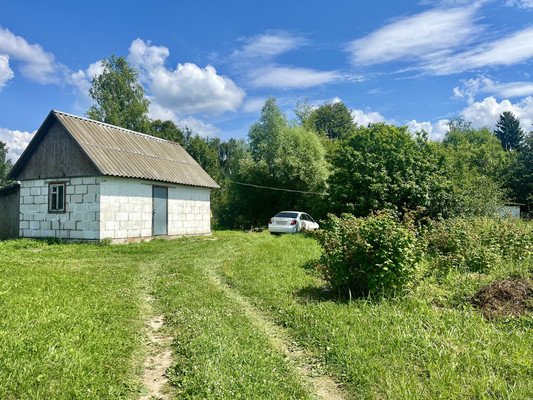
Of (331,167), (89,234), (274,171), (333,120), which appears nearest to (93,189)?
(89,234)

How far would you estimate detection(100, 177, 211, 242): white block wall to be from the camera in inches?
645

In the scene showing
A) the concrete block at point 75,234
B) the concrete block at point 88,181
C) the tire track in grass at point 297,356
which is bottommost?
the tire track in grass at point 297,356

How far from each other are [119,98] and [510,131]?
77677 millimetres

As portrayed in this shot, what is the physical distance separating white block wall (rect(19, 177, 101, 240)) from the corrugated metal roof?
1.31 meters

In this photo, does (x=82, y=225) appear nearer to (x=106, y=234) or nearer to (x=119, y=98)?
(x=106, y=234)

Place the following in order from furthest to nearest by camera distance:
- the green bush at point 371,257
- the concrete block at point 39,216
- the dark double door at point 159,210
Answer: the dark double door at point 159,210
the concrete block at point 39,216
the green bush at point 371,257

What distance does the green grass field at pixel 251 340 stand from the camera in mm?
3621

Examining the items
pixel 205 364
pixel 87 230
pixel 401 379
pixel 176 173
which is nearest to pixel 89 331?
pixel 205 364

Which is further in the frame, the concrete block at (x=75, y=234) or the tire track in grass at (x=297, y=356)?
the concrete block at (x=75, y=234)

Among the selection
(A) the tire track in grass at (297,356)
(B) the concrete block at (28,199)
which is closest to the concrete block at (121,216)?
(B) the concrete block at (28,199)

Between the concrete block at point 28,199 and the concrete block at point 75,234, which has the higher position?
the concrete block at point 28,199

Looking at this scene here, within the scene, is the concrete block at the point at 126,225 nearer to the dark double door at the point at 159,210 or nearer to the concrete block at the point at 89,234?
the concrete block at the point at 89,234

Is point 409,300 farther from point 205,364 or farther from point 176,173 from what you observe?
point 176,173

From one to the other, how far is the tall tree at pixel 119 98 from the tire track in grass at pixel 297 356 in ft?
124
